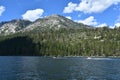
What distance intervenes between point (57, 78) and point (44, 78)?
189 inches

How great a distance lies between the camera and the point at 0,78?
95.3 meters

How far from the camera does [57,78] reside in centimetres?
9488

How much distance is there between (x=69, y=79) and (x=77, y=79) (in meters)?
2.85

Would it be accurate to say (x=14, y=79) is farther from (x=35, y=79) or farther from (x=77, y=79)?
(x=77, y=79)

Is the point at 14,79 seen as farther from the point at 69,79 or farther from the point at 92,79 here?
the point at 92,79

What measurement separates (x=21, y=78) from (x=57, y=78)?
12827mm

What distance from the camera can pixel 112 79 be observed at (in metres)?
94.4

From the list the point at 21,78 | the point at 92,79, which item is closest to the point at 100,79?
the point at 92,79

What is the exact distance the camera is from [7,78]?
9506 cm

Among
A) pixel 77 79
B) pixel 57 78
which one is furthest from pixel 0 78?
pixel 77 79

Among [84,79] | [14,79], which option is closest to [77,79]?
[84,79]

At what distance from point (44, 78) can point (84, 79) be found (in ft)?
46.5

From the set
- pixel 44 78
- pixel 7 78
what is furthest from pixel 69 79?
pixel 7 78

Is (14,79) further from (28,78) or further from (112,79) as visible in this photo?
(112,79)
